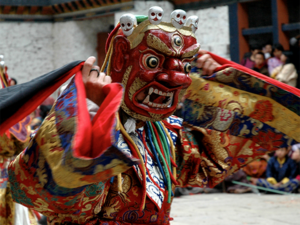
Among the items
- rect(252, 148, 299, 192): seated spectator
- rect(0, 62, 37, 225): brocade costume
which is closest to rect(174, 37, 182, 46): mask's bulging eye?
rect(0, 62, 37, 225): brocade costume

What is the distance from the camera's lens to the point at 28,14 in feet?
37.8

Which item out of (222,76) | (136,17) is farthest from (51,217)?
(222,76)

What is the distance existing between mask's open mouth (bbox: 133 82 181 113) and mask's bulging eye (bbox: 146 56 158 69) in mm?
82

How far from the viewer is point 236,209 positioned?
538 centimetres

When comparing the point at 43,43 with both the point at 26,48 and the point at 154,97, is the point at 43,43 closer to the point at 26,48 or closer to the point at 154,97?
the point at 26,48

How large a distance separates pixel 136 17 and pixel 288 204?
4.37 m

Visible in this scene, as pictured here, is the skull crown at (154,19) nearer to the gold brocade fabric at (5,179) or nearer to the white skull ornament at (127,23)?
the white skull ornament at (127,23)

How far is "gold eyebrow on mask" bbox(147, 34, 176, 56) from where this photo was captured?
6.06ft

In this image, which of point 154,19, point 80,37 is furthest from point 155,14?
point 80,37

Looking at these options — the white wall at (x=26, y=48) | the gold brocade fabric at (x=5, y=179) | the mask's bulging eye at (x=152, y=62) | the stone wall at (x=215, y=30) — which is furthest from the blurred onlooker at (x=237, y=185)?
the white wall at (x=26, y=48)

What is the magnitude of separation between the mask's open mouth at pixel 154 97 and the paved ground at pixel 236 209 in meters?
A: 2.98

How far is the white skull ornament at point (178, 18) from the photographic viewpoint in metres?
1.90

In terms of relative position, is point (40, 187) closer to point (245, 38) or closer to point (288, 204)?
point (288, 204)

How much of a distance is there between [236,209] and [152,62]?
3933 mm
